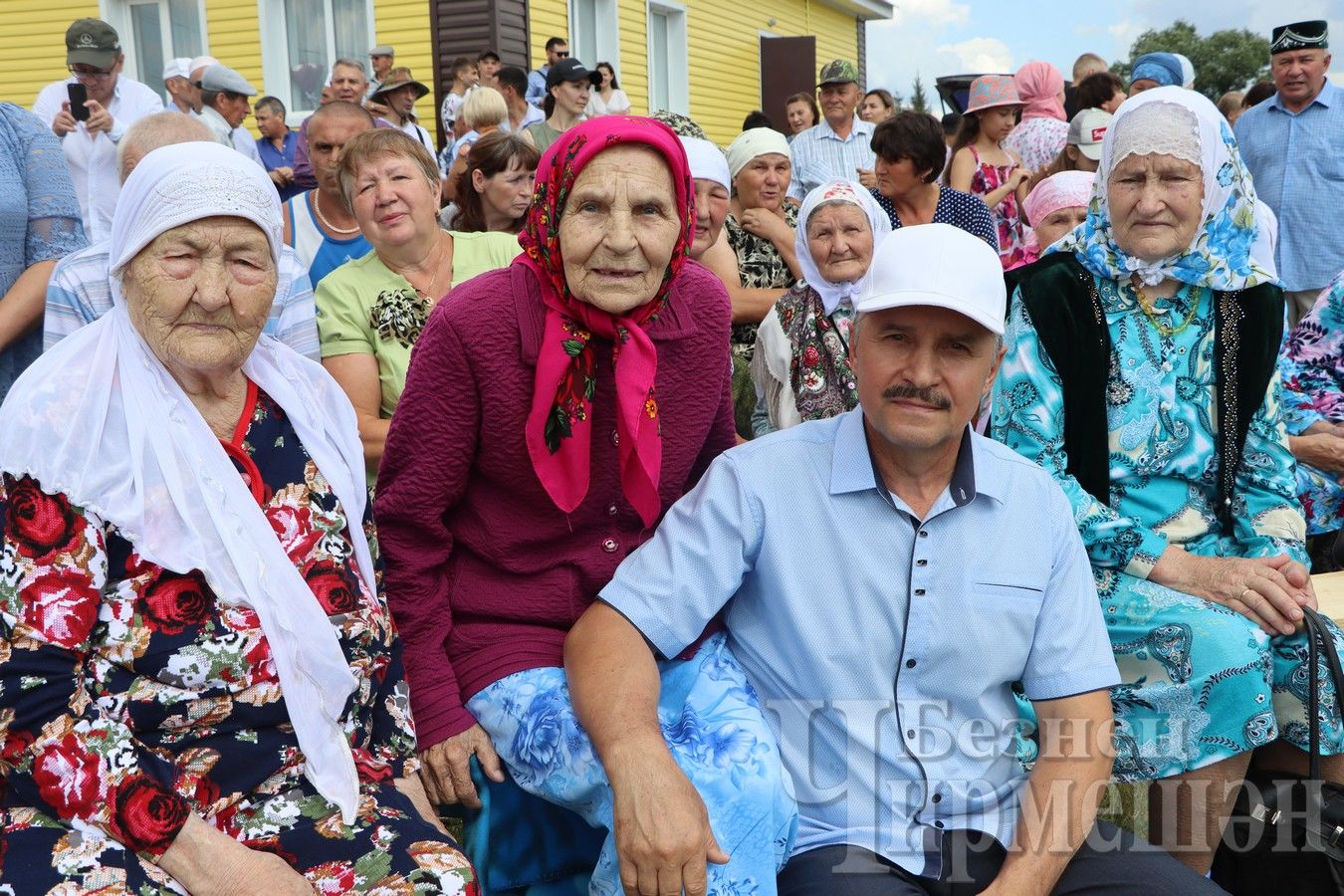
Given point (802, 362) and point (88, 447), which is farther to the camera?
point (802, 362)

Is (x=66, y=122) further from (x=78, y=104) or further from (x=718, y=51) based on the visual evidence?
(x=718, y=51)

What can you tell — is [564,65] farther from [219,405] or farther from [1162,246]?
[219,405]

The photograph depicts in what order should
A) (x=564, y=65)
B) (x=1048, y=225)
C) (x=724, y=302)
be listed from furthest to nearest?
(x=564, y=65) < (x=1048, y=225) < (x=724, y=302)

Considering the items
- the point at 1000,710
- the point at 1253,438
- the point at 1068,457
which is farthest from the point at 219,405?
the point at 1253,438

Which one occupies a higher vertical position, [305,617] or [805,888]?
[305,617]

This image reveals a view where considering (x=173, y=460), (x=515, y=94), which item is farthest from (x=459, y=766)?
(x=515, y=94)

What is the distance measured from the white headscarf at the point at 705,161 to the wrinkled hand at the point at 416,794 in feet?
8.89

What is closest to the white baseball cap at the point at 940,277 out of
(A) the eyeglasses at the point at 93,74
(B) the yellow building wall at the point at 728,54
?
(A) the eyeglasses at the point at 93,74

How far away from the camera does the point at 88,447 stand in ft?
5.75

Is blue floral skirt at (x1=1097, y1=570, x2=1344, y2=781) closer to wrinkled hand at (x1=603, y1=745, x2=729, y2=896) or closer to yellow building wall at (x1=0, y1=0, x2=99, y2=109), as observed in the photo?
wrinkled hand at (x1=603, y1=745, x2=729, y2=896)

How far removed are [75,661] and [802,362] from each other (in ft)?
9.03

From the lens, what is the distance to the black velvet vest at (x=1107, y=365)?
276 centimetres

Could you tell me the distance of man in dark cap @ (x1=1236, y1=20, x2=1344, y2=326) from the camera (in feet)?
21.5

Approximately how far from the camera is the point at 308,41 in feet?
43.1
